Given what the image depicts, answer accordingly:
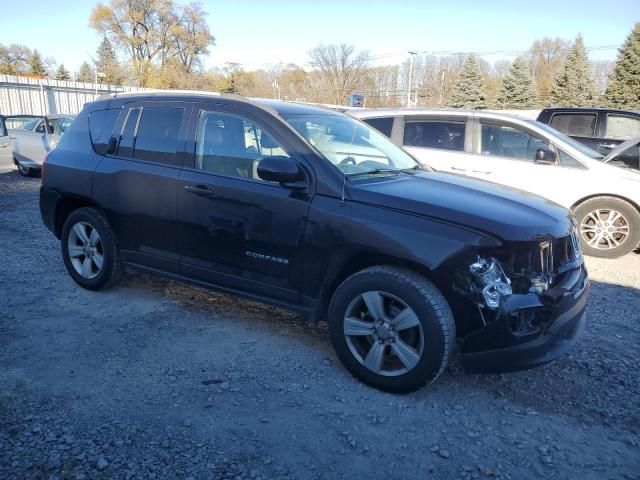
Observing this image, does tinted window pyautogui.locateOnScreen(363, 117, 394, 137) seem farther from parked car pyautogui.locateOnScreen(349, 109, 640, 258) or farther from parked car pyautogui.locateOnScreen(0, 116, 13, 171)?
parked car pyautogui.locateOnScreen(0, 116, 13, 171)

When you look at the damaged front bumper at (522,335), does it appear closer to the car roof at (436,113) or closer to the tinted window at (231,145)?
the tinted window at (231,145)

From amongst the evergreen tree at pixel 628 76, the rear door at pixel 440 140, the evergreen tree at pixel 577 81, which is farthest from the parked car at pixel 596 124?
the evergreen tree at pixel 577 81

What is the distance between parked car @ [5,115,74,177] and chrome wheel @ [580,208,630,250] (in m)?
11.3

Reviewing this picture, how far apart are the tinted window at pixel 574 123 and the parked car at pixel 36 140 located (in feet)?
36.2

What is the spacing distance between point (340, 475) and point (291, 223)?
5.28 ft

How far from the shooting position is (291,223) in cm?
347

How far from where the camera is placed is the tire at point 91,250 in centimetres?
455

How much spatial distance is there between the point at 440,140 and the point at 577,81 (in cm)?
4124

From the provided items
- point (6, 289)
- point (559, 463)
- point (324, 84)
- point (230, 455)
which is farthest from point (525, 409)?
point (324, 84)

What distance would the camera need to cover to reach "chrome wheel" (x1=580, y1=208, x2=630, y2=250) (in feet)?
21.4

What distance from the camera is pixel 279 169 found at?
3387mm

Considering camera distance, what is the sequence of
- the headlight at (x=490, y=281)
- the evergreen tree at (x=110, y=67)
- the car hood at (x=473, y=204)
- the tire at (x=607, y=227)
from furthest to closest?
the evergreen tree at (x=110, y=67), the tire at (x=607, y=227), the car hood at (x=473, y=204), the headlight at (x=490, y=281)

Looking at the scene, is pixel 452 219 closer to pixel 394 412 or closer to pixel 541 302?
pixel 541 302

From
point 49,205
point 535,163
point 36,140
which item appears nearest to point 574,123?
point 535,163
